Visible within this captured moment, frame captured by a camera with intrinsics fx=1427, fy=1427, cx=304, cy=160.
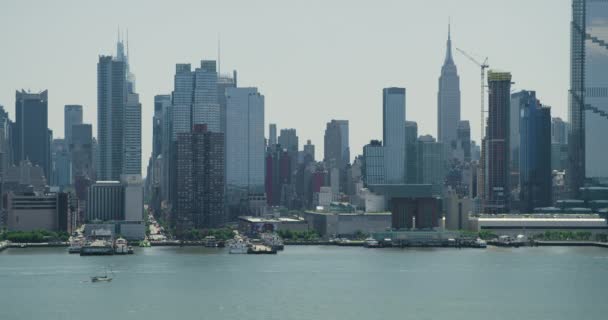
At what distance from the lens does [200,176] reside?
7835 inches

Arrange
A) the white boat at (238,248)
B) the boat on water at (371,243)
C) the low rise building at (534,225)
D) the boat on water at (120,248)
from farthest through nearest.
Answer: the low rise building at (534,225) → the boat on water at (371,243) → the white boat at (238,248) → the boat on water at (120,248)

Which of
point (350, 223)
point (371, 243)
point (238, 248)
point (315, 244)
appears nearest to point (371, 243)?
point (371, 243)

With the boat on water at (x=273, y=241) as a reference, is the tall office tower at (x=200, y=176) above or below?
above

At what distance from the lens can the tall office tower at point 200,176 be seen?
196 meters

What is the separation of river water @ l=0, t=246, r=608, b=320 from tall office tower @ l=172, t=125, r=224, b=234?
5950cm

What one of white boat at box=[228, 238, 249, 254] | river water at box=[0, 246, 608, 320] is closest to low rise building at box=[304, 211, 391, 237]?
white boat at box=[228, 238, 249, 254]

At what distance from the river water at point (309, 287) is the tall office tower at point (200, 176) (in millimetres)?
59496

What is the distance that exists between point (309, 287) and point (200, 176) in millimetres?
104186

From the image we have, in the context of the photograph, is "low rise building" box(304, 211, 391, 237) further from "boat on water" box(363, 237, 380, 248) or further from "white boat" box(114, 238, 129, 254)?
"white boat" box(114, 238, 129, 254)

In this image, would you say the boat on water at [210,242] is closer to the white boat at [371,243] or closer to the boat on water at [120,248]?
the boat on water at [120,248]

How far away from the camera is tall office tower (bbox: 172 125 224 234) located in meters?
196

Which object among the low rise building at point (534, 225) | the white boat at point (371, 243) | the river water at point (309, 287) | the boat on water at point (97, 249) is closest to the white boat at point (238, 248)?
the river water at point (309, 287)

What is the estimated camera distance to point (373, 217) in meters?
184

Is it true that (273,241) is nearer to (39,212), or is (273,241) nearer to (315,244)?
(315,244)
